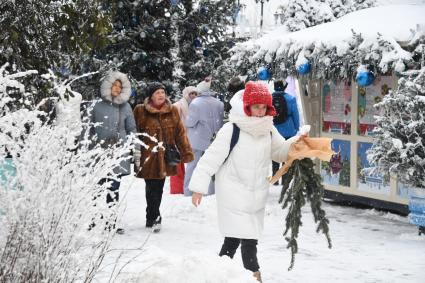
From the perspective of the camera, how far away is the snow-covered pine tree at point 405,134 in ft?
25.3

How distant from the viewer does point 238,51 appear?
1122 centimetres

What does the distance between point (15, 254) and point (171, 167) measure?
15.5 feet

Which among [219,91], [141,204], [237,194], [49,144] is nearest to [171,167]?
[141,204]

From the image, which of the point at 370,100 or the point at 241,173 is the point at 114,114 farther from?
the point at 370,100

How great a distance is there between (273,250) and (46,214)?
4.10 metres

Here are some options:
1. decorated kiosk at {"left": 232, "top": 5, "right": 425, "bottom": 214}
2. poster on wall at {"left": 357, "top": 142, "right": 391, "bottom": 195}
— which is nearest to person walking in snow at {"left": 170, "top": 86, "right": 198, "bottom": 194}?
decorated kiosk at {"left": 232, "top": 5, "right": 425, "bottom": 214}

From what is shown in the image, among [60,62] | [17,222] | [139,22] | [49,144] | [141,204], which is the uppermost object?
[139,22]

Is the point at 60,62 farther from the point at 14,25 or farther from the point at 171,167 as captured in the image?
the point at 171,167

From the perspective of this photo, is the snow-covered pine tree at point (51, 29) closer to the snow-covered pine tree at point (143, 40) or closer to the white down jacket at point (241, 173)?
the white down jacket at point (241, 173)

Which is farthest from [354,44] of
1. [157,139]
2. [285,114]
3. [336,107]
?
[157,139]

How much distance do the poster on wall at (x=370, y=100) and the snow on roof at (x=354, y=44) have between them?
0.94 metres

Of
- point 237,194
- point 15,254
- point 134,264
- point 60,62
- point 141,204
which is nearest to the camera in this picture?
point 15,254

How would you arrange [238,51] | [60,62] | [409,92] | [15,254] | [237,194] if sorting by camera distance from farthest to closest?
1. [238,51]
2. [409,92]
3. [60,62]
4. [237,194]
5. [15,254]

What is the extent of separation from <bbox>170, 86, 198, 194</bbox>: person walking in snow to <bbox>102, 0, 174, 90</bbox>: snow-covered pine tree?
10.3ft
